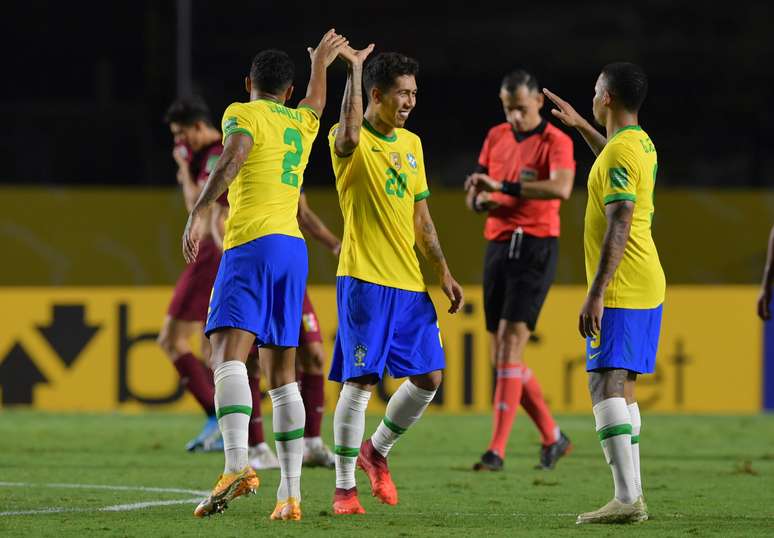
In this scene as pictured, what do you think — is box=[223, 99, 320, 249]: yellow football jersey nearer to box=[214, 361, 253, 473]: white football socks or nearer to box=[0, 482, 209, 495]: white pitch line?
box=[214, 361, 253, 473]: white football socks

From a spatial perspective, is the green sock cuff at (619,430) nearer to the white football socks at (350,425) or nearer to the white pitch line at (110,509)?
the white football socks at (350,425)

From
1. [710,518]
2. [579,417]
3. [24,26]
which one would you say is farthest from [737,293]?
[24,26]

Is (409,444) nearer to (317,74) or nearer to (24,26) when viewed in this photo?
(317,74)

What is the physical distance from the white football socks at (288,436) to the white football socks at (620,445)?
48.4 inches

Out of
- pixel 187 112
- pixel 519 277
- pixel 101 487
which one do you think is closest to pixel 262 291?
pixel 101 487

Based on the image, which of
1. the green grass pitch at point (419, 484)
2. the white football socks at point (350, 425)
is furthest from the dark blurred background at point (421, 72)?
the white football socks at point (350, 425)

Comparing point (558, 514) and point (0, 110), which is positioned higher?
point (0, 110)

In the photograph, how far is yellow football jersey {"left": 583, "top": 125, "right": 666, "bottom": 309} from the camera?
5.91 m

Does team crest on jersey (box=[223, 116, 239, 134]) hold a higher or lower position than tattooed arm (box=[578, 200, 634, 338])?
higher

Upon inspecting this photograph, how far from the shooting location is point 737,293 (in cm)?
1326

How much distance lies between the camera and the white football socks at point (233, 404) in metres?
5.90

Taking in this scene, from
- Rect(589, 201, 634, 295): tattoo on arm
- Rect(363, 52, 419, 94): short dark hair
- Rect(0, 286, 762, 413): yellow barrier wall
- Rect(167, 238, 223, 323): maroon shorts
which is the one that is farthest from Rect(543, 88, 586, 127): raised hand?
Rect(0, 286, 762, 413): yellow barrier wall

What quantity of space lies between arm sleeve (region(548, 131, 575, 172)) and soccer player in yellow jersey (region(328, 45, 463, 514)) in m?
2.24

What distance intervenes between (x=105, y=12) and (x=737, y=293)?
43.0 ft
